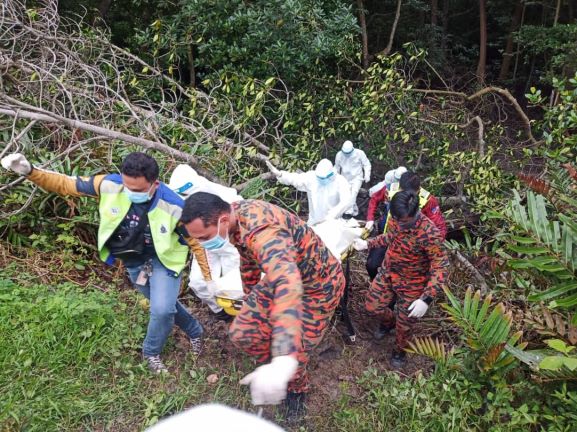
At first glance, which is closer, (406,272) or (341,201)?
(406,272)

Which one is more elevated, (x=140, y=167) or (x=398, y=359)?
(x=140, y=167)

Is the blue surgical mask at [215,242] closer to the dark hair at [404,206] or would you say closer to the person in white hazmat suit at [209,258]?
the person in white hazmat suit at [209,258]

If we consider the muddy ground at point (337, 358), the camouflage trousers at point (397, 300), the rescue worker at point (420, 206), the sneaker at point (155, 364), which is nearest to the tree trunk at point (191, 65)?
the rescue worker at point (420, 206)

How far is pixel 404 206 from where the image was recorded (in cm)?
328

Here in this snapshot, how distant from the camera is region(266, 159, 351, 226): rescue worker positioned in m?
4.86

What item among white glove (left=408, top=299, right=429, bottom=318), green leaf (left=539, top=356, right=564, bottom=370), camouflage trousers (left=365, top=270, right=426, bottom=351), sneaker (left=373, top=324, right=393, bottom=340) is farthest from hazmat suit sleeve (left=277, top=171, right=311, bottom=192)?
green leaf (left=539, top=356, right=564, bottom=370)

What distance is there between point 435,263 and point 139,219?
1.99m

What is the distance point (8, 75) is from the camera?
4.93 meters

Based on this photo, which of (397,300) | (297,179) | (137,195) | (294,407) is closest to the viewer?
(137,195)

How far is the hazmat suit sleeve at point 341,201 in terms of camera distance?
4738mm

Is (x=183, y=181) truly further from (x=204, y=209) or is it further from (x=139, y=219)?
(x=204, y=209)

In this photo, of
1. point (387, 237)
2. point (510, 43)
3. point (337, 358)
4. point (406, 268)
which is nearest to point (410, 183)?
point (387, 237)

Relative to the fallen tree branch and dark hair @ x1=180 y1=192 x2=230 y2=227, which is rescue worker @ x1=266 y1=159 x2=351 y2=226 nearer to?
the fallen tree branch

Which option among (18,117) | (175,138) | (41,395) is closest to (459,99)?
(175,138)
